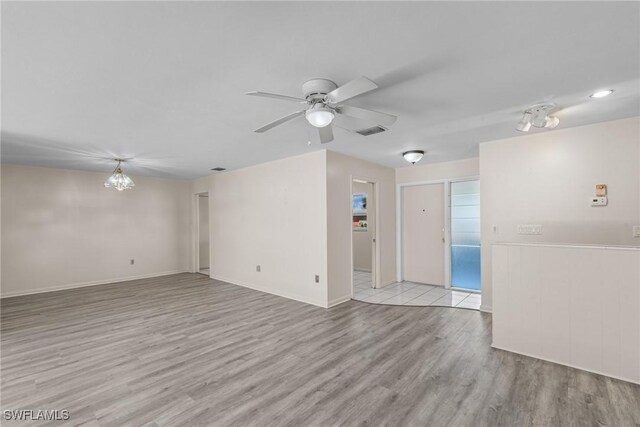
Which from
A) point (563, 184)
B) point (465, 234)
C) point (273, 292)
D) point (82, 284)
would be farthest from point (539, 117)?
point (82, 284)

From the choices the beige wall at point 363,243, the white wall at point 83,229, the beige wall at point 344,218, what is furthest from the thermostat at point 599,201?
the white wall at point 83,229

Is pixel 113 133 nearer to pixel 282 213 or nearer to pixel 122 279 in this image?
pixel 282 213

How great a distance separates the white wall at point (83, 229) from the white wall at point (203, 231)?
0.37 metres

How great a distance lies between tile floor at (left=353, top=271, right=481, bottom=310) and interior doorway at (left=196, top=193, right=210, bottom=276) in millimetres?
4498

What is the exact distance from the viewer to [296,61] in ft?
6.37

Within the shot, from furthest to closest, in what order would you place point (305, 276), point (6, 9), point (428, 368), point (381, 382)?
point (305, 276) → point (428, 368) → point (381, 382) → point (6, 9)

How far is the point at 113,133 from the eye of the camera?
3.54 meters

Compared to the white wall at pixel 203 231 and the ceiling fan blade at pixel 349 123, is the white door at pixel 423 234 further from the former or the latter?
the white wall at pixel 203 231

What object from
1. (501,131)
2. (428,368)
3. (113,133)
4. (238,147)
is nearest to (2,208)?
(113,133)

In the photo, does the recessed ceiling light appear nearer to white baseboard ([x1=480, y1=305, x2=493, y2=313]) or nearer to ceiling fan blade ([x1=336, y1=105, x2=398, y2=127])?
ceiling fan blade ([x1=336, y1=105, x2=398, y2=127])

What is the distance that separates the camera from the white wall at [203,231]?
309 inches

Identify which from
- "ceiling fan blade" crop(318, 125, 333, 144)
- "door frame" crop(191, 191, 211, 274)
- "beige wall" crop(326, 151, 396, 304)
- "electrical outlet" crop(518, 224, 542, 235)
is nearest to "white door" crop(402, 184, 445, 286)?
"beige wall" crop(326, 151, 396, 304)

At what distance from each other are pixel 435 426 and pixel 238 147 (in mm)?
3966

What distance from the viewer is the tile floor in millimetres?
4562
